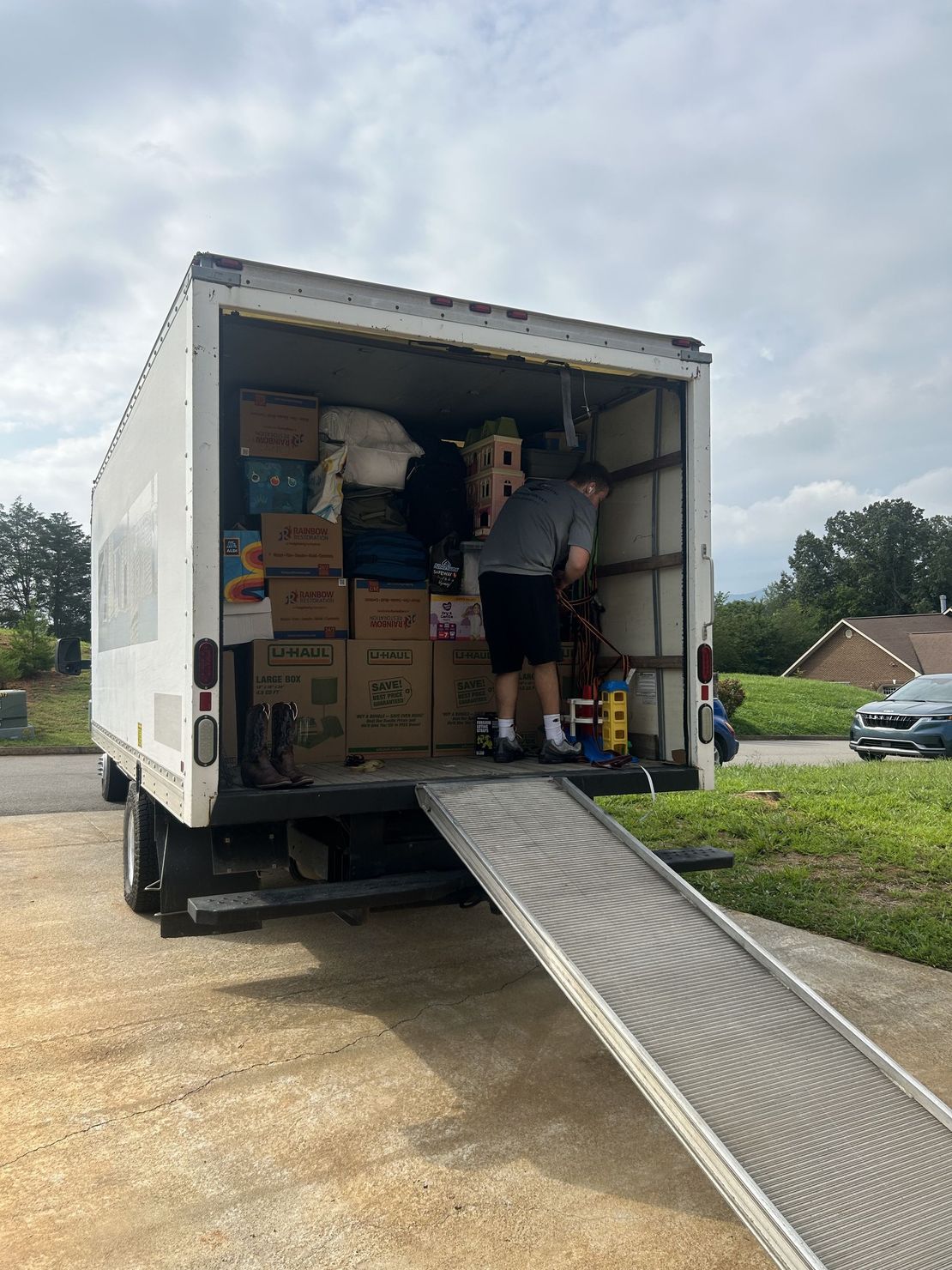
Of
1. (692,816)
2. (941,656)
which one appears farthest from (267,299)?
(941,656)

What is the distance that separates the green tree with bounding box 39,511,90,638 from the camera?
36.2 m

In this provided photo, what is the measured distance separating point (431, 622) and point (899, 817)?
4.61 m

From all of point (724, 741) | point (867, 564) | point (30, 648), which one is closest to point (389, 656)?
point (724, 741)

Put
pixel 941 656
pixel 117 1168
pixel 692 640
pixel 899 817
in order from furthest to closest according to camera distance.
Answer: pixel 941 656 → pixel 899 817 → pixel 692 640 → pixel 117 1168

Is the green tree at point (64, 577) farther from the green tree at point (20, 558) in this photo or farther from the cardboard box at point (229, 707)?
the cardboard box at point (229, 707)

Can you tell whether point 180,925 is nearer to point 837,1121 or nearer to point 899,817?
point 837,1121

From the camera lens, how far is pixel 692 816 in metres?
7.68

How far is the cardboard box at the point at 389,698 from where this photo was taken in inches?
189

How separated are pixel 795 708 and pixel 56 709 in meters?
18.1

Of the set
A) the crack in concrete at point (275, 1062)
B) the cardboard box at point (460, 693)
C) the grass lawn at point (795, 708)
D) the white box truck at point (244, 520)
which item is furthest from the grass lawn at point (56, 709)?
the grass lawn at point (795, 708)

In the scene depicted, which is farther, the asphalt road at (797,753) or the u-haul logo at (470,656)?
the asphalt road at (797,753)

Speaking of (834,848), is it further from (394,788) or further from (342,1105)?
(342,1105)

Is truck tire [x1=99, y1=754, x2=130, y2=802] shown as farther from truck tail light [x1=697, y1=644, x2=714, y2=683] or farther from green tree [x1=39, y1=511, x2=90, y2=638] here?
green tree [x1=39, y1=511, x2=90, y2=638]

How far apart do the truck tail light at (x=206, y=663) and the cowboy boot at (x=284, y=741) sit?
0.53m
